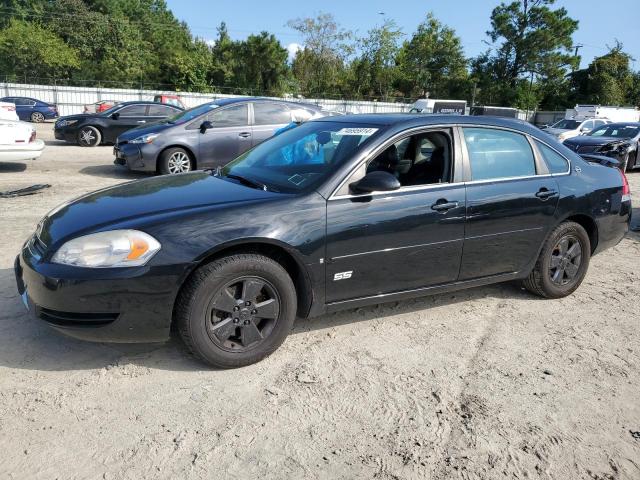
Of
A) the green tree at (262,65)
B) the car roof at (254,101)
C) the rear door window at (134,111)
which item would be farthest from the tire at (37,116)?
the green tree at (262,65)

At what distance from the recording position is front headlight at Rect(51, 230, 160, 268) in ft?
9.73

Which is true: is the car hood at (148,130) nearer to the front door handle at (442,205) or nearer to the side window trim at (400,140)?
the side window trim at (400,140)

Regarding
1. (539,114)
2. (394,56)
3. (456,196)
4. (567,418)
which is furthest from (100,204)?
(394,56)

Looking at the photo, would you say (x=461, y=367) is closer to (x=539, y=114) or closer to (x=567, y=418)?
(x=567, y=418)

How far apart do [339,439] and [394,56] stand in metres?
58.4

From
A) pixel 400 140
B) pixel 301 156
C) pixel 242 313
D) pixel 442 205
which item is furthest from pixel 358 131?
pixel 242 313

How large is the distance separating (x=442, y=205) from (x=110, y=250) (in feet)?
7.39

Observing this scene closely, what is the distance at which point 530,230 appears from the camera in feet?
14.0

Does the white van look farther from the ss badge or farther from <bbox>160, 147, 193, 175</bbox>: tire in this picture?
the ss badge

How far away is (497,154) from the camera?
4195 mm

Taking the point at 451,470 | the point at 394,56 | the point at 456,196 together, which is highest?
the point at 394,56

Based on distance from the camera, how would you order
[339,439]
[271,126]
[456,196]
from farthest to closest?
[271,126], [456,196], [339,439]

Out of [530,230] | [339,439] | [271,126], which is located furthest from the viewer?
[271,126]

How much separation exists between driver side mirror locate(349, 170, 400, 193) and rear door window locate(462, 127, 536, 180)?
34.3 inches
